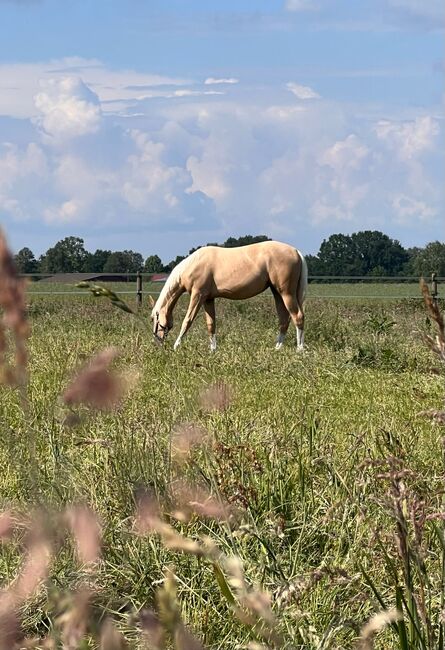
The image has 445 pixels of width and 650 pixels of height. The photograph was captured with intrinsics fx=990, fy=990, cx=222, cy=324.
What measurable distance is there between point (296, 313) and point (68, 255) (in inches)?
1196

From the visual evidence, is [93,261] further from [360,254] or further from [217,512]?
[217,512]

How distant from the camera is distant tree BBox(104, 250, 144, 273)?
4997 centimetres

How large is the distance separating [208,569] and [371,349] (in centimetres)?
724

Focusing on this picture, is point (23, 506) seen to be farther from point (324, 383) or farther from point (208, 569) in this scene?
point (324, 383)

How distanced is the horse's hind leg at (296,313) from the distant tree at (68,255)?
2838 cm

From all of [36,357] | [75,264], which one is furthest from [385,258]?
[36,357]

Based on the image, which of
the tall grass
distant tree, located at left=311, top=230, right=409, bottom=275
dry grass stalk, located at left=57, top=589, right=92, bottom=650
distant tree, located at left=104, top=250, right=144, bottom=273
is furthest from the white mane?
distant tree, located at left=311, top=230, right=409, bottom=275

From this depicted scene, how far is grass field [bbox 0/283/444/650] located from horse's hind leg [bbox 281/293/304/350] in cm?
502

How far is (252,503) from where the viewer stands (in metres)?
3.33

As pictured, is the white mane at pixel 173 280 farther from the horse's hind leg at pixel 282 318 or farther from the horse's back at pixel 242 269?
the horse's hind leg at pixel 282 318

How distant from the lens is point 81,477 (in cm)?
388

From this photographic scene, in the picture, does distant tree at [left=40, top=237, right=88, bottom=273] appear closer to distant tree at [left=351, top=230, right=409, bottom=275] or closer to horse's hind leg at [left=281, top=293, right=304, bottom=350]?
distant tree at [left=351, top=230, right=409, bottom=275]

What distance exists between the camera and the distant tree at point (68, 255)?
42.0 meters

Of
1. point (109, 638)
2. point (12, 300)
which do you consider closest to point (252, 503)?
point (109, 638)
